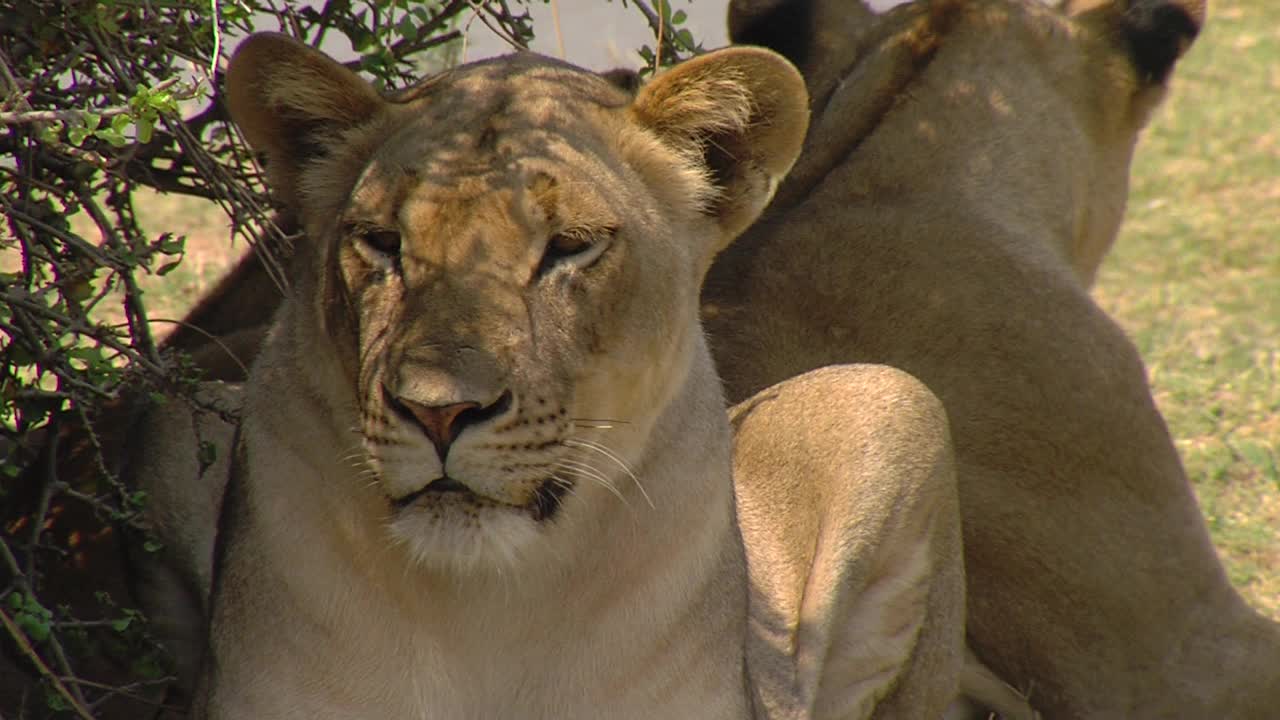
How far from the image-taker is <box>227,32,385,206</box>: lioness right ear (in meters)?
2.73

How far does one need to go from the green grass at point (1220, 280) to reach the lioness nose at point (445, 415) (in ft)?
8.85

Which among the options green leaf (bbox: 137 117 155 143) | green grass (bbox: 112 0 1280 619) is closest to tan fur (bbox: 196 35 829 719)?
green leaf (bbox: 137 117 155 143)

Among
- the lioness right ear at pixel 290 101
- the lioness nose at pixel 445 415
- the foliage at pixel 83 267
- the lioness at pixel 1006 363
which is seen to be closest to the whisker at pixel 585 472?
the lioness nose at pixel 445 415

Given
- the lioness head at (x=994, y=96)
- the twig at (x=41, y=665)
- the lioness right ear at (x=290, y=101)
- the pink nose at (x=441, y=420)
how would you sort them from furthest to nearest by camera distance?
1. the lioness head at (x=994, y=96)
2. the twig at (x=41, y=665)
3. the lioness right ear at (x=290, y=101)
4. the pink nose at (x=441, y=420)

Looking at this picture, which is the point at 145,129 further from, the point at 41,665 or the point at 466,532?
the point at 41,665

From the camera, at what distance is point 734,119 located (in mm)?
2834

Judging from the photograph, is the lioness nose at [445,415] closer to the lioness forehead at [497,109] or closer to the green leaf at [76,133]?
the lioness forehead at [497,109]

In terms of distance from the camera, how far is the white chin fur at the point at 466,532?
8.18 feet

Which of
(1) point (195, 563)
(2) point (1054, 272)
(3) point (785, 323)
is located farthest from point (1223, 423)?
(1) point (195, 563)

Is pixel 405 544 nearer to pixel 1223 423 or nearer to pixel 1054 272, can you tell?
pixel 1054 272

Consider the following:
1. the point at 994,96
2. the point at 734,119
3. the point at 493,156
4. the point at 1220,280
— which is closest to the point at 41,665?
the point at 493,156

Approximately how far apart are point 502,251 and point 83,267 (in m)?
1.08

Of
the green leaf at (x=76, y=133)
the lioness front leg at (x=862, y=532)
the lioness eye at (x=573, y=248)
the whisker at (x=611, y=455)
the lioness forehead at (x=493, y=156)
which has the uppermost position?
the green leaf at (x=76, y=133)

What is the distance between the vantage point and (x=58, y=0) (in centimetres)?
315
